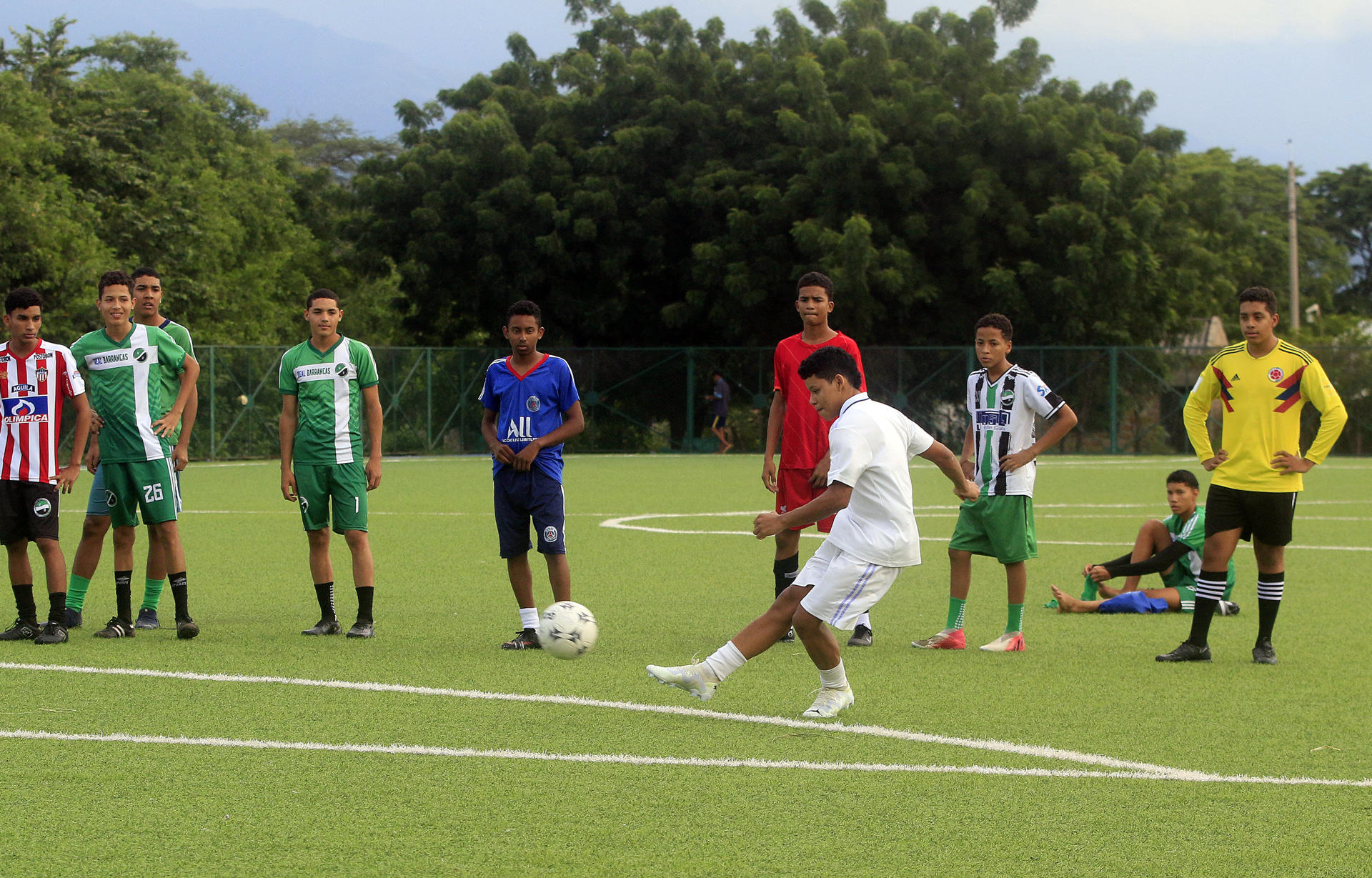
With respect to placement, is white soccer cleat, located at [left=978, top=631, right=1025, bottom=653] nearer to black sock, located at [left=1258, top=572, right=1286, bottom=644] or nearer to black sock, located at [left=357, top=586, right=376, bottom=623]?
black sock, located at [left=1258, top=572, right=1286, bottom=644]

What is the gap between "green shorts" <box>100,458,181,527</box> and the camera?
27.3 feet

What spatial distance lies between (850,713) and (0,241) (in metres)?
28.4

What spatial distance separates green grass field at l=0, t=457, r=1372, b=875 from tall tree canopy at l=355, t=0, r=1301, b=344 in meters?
23.4

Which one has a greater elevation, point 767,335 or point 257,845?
point 767,335

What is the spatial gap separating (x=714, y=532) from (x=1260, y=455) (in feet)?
24.8

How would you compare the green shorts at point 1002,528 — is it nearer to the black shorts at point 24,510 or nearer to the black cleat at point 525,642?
the black cleat at point 525,642

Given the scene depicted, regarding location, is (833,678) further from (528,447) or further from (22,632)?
(22,632)

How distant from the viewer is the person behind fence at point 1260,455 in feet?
25.1

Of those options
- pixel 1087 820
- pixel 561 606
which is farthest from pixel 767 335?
pixel 1087 820

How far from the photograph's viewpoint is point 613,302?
117 ft

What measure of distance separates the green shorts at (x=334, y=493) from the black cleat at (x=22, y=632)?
1598mm

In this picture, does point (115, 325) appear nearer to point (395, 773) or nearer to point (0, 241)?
point (395, 773)

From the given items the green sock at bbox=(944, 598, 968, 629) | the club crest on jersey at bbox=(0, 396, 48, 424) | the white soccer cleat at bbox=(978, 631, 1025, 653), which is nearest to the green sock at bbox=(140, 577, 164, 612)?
the club crest on jersey at bbox=(0, 396, 48, 424)

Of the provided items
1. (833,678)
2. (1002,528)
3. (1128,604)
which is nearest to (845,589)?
(833,678)
